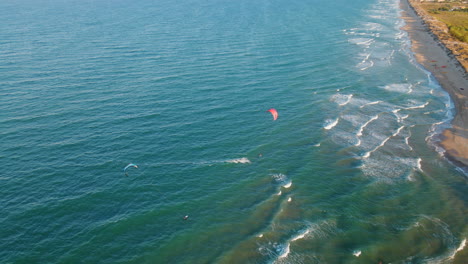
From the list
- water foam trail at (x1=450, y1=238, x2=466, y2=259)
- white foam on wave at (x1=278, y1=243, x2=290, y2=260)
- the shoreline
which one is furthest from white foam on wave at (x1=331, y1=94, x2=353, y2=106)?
white foam on wave at (x1=278, y1=243, x2=290, y2=260)

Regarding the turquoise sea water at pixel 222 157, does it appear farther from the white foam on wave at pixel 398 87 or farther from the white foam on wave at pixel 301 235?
the white foam on wave at pixel 398 87

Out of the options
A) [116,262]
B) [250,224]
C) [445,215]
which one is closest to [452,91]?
[445,215]

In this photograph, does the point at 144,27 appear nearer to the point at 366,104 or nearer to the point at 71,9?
the point at 71,9

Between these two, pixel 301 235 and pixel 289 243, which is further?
pixel 301 235

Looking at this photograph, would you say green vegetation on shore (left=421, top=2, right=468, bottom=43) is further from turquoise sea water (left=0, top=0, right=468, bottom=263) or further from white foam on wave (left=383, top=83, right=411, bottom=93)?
white foam on wave (left=383, top=83, right=411, bottom=93)

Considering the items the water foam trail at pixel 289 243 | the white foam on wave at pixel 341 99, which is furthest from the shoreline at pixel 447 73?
the water foam trail at pixel 289 243

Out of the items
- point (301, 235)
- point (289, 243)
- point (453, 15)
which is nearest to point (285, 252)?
point (289, 243)

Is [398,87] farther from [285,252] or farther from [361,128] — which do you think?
[285,252]
